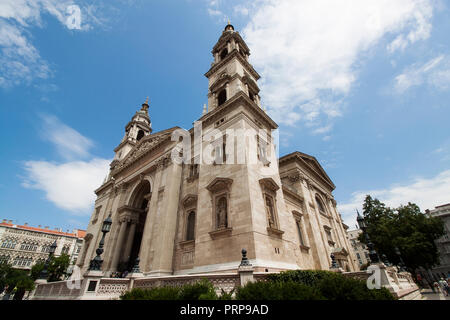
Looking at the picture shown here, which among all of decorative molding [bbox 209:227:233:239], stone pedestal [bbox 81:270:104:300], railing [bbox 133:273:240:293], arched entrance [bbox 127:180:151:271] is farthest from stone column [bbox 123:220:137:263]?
stone pedestal [bbox 81:270:104:300]

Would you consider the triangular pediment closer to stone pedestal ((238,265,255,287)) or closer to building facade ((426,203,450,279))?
stone pedestal ((238,265,255,287))

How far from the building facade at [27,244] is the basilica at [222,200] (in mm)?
42010

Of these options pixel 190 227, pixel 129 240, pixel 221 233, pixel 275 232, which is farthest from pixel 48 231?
pixel 275 232

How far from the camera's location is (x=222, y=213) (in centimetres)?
1442

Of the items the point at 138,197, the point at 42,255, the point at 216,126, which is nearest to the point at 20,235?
the point at 42,255

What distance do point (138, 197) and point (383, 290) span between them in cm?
2396

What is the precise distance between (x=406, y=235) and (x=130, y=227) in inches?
1320

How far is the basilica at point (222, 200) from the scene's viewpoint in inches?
525

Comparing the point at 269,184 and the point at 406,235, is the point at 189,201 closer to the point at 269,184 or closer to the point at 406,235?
the point at 269,184

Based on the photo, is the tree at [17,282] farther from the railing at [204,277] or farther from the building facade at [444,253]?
the building facade at [444,253]

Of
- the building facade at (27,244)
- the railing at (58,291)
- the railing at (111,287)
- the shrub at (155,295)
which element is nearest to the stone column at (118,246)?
the railing at (58,291)

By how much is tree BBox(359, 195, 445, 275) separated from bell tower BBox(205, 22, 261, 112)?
893 inches

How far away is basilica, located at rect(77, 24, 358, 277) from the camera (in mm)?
13344
